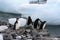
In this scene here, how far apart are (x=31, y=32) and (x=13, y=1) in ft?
10.6

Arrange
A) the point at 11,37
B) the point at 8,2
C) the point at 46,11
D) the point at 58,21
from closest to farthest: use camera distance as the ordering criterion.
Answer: the point at 11,37 → the point at 58,21 → the point at 46,11 → the point at 8,2

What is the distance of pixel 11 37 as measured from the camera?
4.85 m

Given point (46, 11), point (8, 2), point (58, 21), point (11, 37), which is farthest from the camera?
point (8, 2)

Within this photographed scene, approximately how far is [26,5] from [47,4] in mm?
798

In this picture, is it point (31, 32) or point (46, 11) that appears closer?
point (31, 32)

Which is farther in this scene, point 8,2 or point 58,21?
point 8,2

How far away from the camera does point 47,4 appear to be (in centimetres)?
A: 782

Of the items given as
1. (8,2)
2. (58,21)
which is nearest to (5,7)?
(8,2)

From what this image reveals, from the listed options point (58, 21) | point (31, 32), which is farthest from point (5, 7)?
point (31, 32)

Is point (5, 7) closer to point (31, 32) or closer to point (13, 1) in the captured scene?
point (13, 1)

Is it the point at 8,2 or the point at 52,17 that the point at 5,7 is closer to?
the point at 8,2

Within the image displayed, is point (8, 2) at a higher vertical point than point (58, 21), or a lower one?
higher

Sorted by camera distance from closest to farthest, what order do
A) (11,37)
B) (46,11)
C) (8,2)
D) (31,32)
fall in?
(11,37) < (31,32) < (46,11) < (8,2)

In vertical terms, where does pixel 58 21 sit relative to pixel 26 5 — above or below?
below
